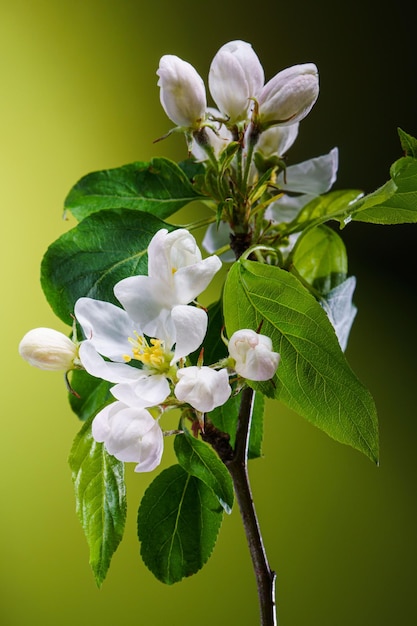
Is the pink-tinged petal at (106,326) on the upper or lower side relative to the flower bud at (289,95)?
lower

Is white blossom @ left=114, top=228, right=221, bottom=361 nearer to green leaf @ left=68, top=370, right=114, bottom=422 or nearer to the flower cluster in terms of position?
the flower cluster

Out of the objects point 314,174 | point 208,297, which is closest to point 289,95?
point 314,174

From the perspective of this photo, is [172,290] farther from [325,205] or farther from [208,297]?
[208,297]

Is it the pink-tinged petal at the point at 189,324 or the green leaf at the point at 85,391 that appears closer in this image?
the pink-tinged petal at the point at 189,324

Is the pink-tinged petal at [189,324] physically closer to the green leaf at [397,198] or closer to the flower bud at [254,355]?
the flower bud at [254,355]

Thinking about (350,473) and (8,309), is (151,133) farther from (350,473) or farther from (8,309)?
(350,473)

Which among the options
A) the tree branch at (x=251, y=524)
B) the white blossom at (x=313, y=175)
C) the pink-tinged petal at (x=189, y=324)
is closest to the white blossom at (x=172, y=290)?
the pink-tinged petal at (x=189, y=324)

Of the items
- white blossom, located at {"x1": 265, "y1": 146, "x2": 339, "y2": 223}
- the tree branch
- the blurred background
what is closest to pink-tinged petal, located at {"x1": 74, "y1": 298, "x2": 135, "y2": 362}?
the tree branch
